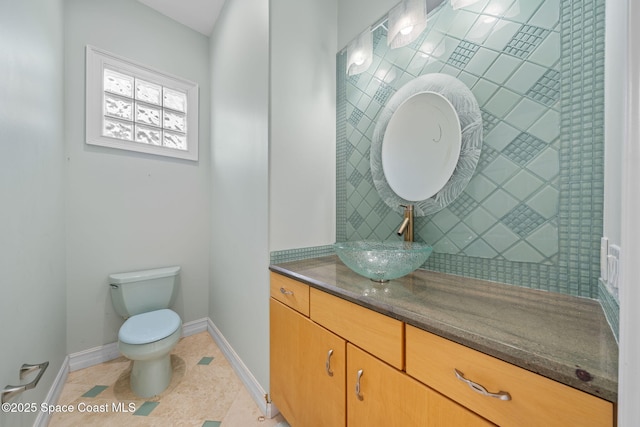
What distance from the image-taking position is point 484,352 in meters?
0.53

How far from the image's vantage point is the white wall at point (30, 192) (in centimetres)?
91

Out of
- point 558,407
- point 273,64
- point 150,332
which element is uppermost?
point 273,64

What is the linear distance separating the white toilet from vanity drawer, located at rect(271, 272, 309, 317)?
0.78 meters

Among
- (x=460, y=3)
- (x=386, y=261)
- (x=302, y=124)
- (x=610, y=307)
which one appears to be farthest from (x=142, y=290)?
(x=460, y=3)

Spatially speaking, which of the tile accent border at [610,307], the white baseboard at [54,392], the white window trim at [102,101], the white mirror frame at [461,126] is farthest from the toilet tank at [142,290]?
the tile accent border at [610,307]

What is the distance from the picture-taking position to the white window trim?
1.73m

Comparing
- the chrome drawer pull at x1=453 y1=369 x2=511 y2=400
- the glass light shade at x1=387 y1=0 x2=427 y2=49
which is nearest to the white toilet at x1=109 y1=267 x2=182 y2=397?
the chrome drawer pull at x1=453 y1=369 x2=511 y2=400

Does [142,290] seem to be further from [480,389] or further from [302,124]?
[480,389]

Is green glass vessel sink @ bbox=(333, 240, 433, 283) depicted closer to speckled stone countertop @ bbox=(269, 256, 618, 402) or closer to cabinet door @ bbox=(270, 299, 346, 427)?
speckled stone countertop @ bbox=(269, 256, 618, 402)

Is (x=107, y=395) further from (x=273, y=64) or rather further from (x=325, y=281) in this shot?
(x=273, y=64)

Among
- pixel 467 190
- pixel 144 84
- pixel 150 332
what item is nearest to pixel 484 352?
pixel 467 190

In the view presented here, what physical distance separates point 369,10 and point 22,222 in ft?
6.73

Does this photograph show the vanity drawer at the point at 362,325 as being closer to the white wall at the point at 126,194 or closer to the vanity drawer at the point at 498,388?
the vanity drawer at the point at 498,388

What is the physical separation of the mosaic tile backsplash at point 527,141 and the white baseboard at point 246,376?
1197 millimetres
